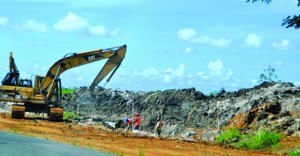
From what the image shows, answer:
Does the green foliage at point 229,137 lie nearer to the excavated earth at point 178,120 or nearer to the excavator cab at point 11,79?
the excavated earth at point 178,120

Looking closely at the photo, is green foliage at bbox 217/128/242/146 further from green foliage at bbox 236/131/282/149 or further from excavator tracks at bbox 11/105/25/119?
excavator tracks at bbox 11/105/25/119

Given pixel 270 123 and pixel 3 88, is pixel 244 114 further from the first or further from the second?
pixel 3 88

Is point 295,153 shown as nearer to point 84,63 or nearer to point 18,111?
point 84,63

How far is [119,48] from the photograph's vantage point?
141 feet

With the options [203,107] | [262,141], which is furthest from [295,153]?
[203,107]

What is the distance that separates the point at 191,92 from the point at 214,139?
1845cm

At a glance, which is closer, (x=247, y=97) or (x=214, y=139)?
(x=214, y=139)

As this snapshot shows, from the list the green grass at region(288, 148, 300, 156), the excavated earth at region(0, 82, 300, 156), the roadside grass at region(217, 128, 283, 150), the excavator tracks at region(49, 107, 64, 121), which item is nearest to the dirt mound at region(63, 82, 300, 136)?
the excavated earth at region(0, 82, 300, 156)

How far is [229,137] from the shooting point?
112 feet

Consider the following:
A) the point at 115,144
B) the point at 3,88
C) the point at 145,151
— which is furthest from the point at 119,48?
the point at 145,151

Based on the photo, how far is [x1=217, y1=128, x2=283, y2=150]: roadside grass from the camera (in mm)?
31250

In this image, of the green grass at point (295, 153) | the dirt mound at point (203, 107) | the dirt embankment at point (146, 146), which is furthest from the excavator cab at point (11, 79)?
the green grass at point (295, 153)

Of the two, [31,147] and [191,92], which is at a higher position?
[191,92]

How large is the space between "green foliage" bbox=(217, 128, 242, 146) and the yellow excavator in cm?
1077
